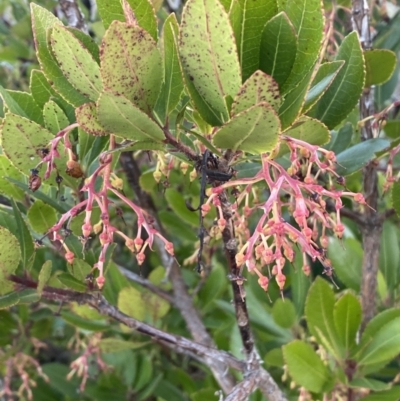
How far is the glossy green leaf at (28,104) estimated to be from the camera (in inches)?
24.0

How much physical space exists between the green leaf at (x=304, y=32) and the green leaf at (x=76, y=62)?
A: 18cm

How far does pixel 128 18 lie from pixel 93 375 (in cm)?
104

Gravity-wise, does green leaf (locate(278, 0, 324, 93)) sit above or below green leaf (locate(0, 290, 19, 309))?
above

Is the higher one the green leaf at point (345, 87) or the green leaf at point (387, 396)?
the green leaf at point (345, 87)

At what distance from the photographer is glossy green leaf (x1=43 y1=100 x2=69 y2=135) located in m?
0.56

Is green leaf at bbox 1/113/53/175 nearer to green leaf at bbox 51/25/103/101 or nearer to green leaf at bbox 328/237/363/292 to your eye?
green leaf at bbox 51/25/103/101

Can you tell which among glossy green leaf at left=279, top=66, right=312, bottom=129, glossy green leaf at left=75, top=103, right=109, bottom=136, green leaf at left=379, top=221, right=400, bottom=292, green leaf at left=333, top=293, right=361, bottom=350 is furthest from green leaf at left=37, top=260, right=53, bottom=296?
green leaf at left=379, top=221, right=400, bottom=292

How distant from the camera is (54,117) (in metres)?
0.57

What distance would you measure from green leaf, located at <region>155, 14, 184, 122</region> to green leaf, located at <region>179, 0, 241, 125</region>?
0.02 metres

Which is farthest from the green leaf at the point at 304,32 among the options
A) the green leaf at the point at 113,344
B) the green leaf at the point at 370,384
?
the green leaf at the point at 113,344

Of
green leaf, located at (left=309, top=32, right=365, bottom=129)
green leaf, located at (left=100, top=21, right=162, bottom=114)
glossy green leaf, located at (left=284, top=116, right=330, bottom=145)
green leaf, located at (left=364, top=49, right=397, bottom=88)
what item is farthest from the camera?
green leaf, located at (left=364, top=49, right=397, bottom=88)

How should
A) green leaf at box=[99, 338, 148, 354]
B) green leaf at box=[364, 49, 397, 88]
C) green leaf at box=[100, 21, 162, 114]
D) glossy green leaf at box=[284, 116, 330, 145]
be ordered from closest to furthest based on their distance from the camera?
green leaf at box=[100, 21, 162, 114], glossy green leaf at box=[284, 116, 330, 145], green leaf at box=[364, 49, 397, 88], green leaf at box=[99, 338, 148, 354]

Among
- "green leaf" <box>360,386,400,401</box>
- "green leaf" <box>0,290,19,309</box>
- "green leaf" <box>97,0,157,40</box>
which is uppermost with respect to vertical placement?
"green leaf" <box>97,0,157,40</box>

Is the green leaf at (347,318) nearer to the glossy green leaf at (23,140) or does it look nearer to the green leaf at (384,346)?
the green leaf at (384,346)
